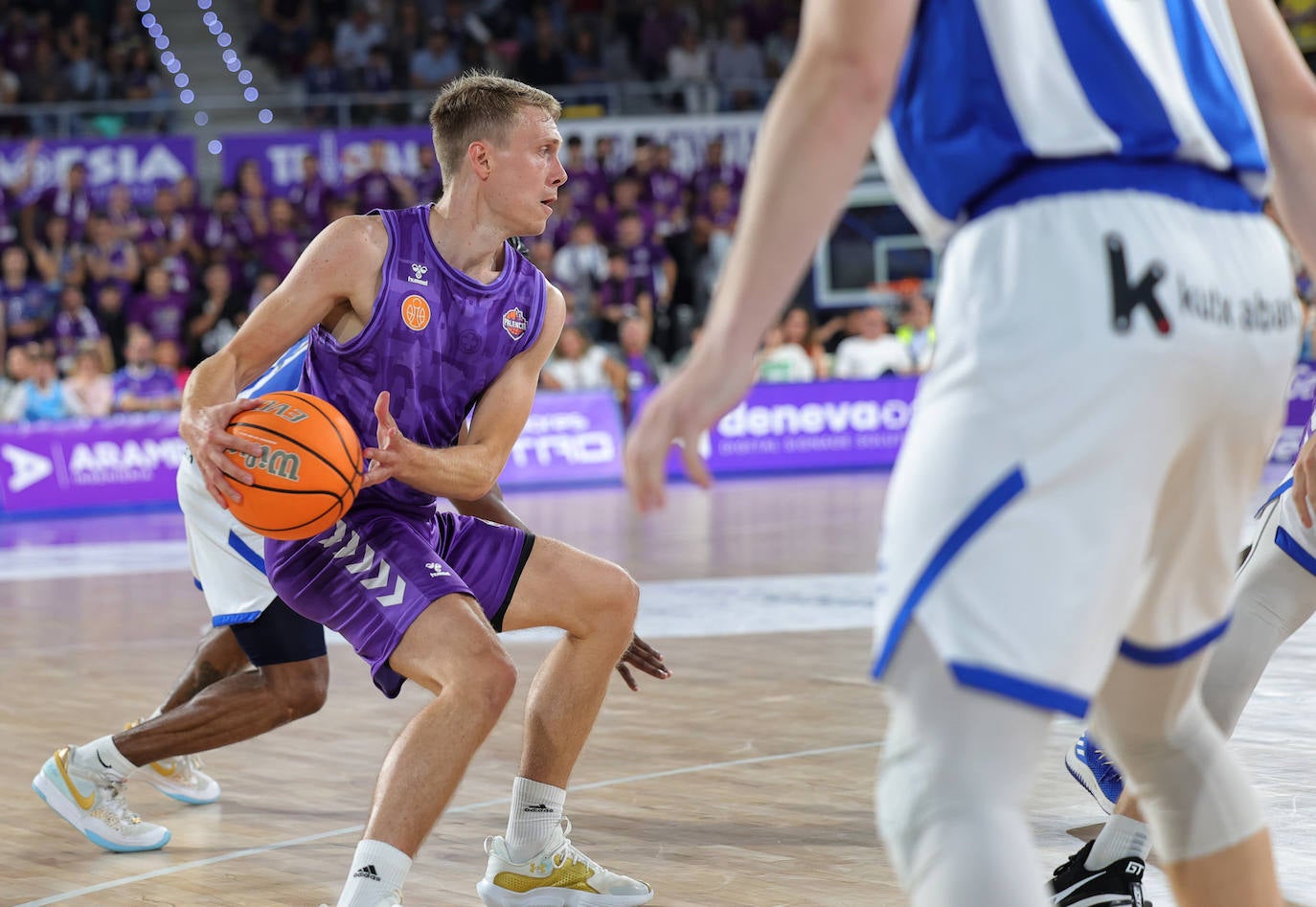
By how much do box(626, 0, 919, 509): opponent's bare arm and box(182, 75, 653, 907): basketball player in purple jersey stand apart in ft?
5.83

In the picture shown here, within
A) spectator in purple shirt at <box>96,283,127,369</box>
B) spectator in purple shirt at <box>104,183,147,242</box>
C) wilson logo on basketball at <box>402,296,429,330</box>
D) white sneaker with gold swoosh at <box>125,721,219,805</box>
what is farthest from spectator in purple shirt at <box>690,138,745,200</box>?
wilson logo on basketball at <box>402,296,429,330</box>

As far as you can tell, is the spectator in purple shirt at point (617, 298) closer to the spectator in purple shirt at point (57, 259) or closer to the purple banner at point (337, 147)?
the purple banner at point (337, 147)

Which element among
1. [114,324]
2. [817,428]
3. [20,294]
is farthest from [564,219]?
[20,294]

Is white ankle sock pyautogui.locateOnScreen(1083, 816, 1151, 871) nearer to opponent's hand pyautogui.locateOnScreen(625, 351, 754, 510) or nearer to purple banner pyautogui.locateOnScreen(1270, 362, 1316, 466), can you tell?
opponent's hand pyautogui.locateOnScreen(625, 351, 754, 510)

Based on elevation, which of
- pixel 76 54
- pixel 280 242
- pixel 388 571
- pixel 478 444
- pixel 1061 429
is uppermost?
pixel 76 54

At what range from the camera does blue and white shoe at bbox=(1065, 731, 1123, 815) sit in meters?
4.05

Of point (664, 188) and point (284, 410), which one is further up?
point (284, 410)

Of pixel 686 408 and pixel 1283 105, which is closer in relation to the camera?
pixel 686 408

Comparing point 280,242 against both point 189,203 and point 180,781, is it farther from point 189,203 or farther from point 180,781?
point 180,781

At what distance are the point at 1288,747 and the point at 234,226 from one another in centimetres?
1600

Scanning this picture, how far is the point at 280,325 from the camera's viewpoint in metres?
3.80

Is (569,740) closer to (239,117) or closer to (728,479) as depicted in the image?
(728,479)

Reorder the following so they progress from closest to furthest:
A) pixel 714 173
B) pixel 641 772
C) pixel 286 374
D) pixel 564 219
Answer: pixel 286 374 < pixel 641 772 < pixel 564 219 < pixel 714 173

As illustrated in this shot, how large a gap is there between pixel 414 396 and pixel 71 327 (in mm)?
14819
